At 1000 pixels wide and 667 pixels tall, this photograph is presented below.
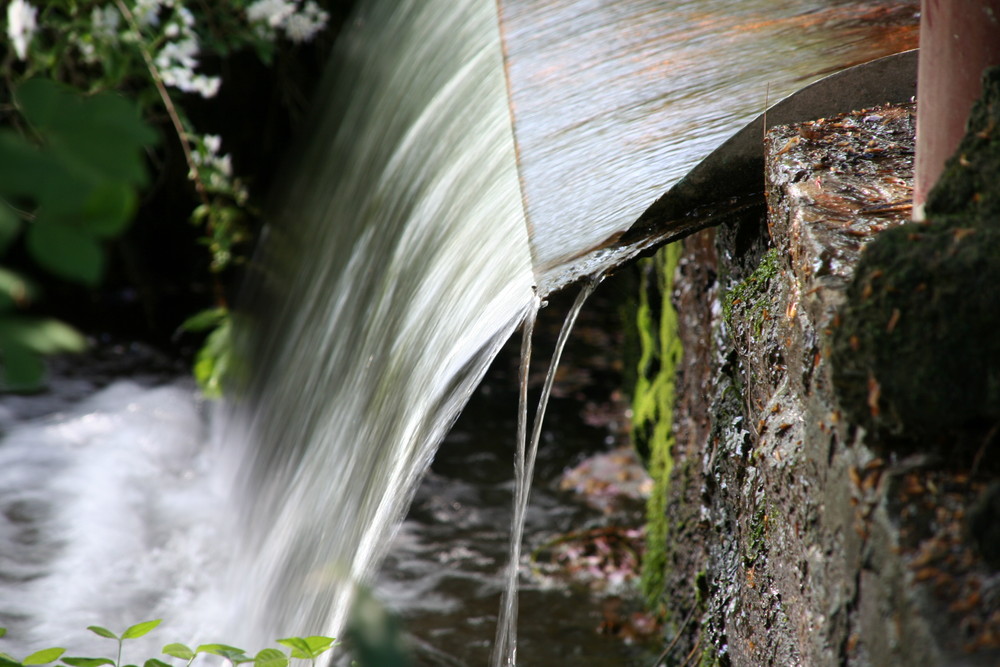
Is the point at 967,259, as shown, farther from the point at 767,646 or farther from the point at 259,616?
the point at 259,616

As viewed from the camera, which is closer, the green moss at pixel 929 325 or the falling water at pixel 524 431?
the green moss at pixel 929 325

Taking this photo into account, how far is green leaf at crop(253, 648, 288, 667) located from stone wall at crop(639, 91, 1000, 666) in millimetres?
952

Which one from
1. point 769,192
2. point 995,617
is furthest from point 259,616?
point 995,617

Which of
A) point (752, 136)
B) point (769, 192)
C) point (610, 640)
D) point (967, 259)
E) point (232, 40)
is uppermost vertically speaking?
point (232, 40)

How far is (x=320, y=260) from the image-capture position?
4.36 metres

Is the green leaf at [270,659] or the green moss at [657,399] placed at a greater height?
the green moss at [657,399]

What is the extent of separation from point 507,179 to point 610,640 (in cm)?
173

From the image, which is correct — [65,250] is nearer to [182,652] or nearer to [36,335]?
[36,335]

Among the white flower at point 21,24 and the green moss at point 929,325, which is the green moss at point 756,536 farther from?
the white flower at point 21,24

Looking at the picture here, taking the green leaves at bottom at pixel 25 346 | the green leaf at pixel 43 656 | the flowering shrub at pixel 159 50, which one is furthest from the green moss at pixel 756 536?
the flowering shrub at pixel 159 50

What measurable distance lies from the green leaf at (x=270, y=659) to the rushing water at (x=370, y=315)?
212 mm

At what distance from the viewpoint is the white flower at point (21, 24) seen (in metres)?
3.72

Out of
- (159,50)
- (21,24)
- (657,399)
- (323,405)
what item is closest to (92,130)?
(323,405)

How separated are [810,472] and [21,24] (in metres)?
3.84
